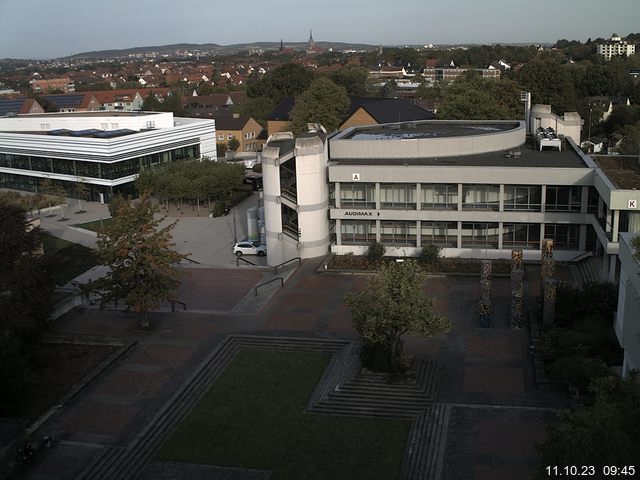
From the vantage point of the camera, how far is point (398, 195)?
126 ft

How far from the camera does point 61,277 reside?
130 feet

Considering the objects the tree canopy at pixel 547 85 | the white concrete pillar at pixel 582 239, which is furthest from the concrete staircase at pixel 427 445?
the tree canopy at pixel 547 85

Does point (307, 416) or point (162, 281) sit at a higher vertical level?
point (162, 281)

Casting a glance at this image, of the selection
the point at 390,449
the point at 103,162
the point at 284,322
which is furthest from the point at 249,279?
the point at 103,162

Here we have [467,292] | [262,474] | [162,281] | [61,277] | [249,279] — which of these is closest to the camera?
[262,474]

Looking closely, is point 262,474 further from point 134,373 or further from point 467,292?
point 467,292

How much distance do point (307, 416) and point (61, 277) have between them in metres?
22.0

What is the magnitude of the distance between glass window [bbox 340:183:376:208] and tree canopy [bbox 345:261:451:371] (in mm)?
14134

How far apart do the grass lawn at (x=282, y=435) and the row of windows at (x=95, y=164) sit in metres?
38.2

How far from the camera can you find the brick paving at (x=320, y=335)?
2077 centimetres

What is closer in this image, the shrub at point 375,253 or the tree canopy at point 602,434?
the tree canopy at point 602,434

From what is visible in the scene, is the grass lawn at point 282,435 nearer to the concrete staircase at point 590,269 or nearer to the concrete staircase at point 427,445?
the concrete staircase at point 427,445

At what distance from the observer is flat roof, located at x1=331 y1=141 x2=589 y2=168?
3791 cm

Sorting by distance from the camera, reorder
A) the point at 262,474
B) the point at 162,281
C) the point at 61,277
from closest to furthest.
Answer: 1. the point at 262,474
2. the point at 162,281
3. the point at 61,277
